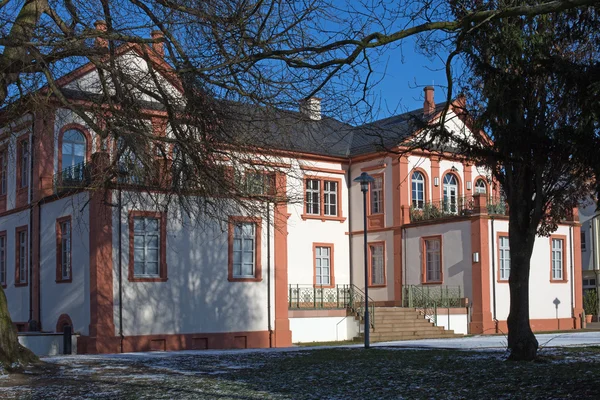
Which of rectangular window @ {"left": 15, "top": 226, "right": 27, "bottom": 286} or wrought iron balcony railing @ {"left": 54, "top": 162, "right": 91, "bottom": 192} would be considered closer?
wrought iron balcony railing @ {"left": 54, "top": 162, "right": 91, "bottom": 192}

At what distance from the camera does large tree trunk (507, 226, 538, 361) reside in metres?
14.0

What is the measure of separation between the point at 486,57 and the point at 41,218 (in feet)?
61.5

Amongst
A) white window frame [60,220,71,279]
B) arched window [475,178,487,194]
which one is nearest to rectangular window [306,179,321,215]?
arched window [475,178,487,194]

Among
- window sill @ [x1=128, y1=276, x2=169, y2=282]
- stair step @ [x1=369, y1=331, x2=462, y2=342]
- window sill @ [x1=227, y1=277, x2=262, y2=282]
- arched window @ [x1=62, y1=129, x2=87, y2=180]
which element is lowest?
stair step @ [x1=369, y1=331, x2=462, y2=342]

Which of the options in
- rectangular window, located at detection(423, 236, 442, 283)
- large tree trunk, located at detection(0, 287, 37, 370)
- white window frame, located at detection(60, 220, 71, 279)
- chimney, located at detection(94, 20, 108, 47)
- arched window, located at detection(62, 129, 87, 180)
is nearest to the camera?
chimney, located at detection(94, 20, 108, 47)

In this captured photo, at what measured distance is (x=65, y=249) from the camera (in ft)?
83.7

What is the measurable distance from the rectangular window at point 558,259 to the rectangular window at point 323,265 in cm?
933

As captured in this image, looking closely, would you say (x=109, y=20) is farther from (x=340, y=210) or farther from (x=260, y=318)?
(x=340, y=210)

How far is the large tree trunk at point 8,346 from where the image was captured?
13789mm

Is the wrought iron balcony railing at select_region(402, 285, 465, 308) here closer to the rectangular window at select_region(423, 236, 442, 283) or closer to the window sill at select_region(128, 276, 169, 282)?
Answer: the rectangular window at select_region(423, 236, 442, 283)

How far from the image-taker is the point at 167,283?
81.8ft

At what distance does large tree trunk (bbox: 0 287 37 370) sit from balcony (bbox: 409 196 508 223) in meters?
21.7

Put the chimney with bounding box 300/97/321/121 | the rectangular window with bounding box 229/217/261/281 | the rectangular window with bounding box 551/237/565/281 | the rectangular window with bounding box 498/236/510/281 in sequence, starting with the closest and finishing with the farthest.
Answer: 1. the chimney with bounding box 300/97/321/121
2. the rectangular window with bounding box 229/217/261/281
3. the rectangular window with bounding box 498/236/510/281
4. the rectangular window with bounding box 551/237/565/281

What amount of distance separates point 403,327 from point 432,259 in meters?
4.52
